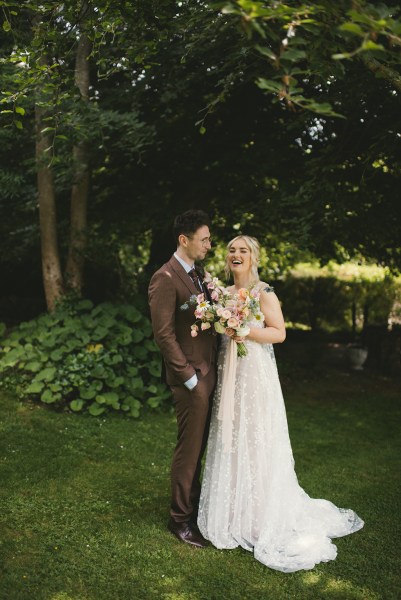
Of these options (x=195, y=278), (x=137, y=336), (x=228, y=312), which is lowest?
(x=137, y=336)

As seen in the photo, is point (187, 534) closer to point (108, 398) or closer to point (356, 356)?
point (108, 398)

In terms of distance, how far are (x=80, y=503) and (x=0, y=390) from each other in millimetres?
2844

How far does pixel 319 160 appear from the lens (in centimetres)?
661

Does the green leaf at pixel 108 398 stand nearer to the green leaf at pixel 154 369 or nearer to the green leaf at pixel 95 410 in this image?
the green leaf at pixel 95 410

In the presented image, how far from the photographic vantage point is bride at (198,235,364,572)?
380cm

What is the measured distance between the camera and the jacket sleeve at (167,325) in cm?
359

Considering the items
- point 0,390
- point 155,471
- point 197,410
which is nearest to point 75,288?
point 0,390

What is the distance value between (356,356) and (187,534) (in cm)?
688

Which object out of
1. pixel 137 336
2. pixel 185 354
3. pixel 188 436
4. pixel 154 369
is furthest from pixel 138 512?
pixel 137 336

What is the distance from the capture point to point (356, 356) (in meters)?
10.1

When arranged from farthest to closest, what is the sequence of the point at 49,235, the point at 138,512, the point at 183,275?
1. the point at 49,235
2. the point at 138,512
3. the point at 183,275

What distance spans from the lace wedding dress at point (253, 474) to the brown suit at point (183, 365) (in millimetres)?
129

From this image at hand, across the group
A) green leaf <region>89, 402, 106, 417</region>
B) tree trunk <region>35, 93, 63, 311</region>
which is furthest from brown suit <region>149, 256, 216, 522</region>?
tree trunk <region>35, 93, 63, 311</region>

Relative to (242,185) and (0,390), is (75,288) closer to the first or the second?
(0,390)
